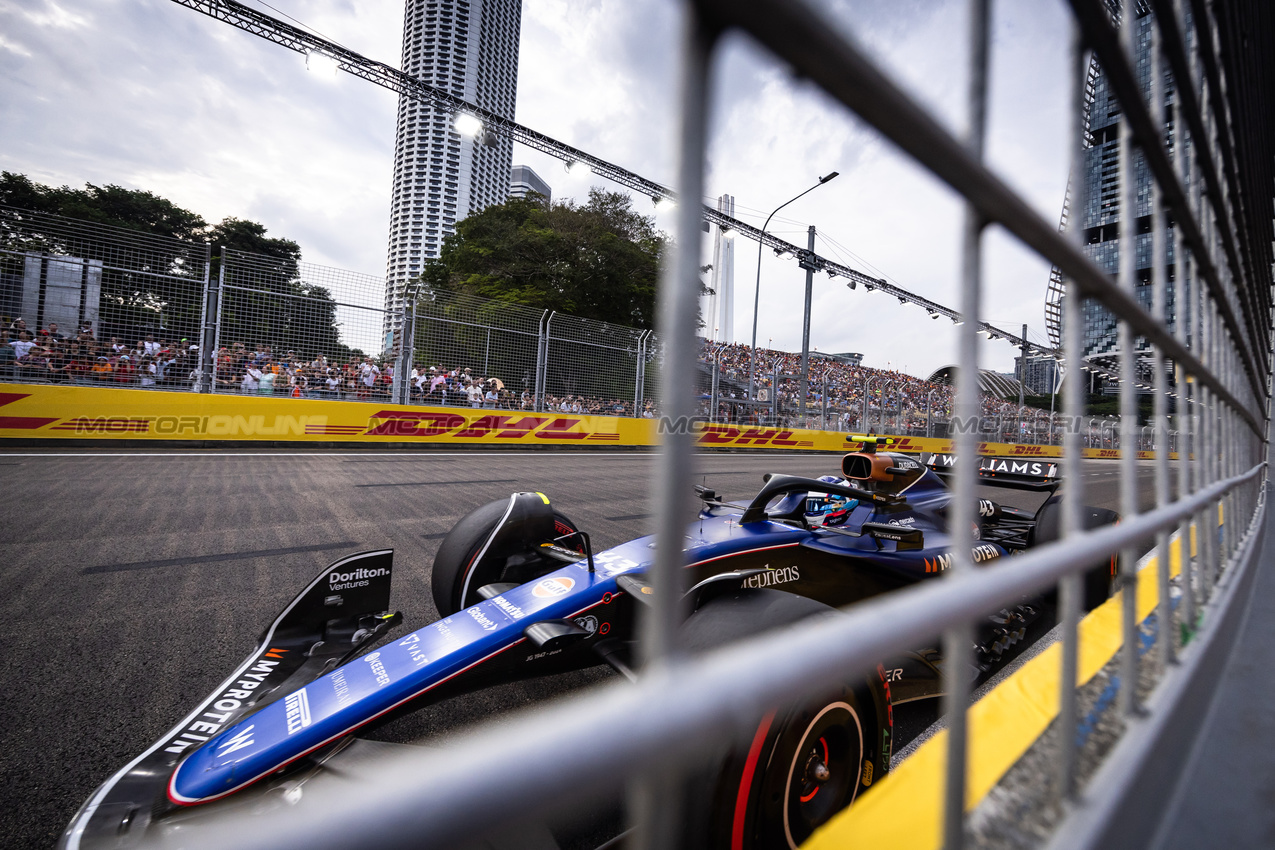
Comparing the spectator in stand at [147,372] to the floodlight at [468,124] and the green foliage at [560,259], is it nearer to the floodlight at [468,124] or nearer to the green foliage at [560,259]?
the floodlight at [468,124]

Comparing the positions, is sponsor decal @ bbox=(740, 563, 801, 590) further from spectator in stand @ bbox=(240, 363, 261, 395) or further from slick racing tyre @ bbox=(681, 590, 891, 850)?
spectator in stand @ bbox=(240, 363, 261, 395)

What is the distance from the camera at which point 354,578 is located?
2188 millimetres

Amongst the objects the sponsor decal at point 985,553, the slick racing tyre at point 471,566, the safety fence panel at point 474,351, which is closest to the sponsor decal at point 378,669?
the slick racing tyre at point 471,566

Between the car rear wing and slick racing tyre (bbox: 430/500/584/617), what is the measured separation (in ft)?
8.92

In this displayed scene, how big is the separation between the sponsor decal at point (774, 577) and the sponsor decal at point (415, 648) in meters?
1.17

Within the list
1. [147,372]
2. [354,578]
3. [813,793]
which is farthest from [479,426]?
[813,793]

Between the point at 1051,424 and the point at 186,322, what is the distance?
28.2 metres

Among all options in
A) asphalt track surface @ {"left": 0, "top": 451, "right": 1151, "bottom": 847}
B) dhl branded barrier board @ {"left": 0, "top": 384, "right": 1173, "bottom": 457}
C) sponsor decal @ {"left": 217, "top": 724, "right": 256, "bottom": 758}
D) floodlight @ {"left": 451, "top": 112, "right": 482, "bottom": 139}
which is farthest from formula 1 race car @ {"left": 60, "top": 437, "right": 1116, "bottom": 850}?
floodlight @ {"left": 451, "top": 112, "right": 482, "bottom": 139}

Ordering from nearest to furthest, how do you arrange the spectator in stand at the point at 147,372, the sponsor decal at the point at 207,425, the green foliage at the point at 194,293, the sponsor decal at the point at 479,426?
1. the green foliage at the point at 194,293
2. the sponsor decal at the point at 207,425
3. the spectator in stand at the point at 147,372
4. the sponsor decal at the point at 479,426

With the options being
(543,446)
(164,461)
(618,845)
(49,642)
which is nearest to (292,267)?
(164,461)

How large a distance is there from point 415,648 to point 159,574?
2212 millimetres

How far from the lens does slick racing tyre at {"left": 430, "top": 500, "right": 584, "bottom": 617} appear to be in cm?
250

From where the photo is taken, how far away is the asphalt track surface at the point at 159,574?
1.73 metres

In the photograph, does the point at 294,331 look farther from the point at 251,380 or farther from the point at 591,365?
the point at 591,365
